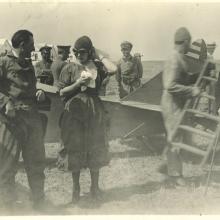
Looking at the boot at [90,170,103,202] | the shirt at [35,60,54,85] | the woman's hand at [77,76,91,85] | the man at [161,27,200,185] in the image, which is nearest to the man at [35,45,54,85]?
the shirt at [35,60,54,85]

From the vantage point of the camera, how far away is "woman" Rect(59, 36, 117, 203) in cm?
389

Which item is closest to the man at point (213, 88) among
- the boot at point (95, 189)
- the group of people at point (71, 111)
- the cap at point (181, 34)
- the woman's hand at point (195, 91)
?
the group of people at point (71, 111)

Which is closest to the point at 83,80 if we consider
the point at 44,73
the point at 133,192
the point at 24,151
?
the point at 24,151

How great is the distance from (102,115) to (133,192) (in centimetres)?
95

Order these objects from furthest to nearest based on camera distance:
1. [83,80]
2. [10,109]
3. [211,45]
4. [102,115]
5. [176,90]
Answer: [211,45] < [176,90] < [102,115] < [83,80] < [10,109]

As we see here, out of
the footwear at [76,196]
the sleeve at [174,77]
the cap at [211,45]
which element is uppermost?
the cap at [211,45]

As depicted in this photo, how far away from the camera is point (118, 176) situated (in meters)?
4.84

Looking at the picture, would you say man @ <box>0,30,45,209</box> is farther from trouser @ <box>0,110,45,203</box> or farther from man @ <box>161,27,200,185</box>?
man @ <box>161,27,200,185</box>

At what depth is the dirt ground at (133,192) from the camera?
3.95 m

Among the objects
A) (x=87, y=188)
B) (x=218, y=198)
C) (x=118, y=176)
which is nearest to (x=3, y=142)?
(x=87, y=188)

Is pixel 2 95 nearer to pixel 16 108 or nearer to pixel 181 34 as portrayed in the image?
pixel 16 108

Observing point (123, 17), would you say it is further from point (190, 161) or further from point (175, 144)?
point (190, 161)

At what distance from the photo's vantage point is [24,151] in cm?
377

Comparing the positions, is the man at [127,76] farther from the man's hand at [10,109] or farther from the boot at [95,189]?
the man's hand at [10,109]
